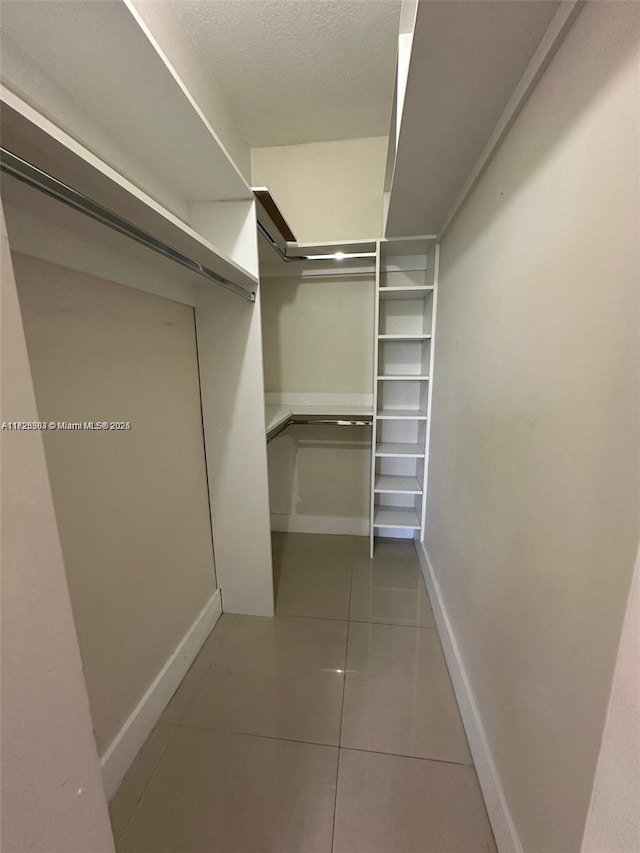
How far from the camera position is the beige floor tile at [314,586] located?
6.31 ft

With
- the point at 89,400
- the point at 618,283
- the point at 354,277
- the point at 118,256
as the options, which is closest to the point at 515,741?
the point at 618,283

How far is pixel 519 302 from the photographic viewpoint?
0.95 metres

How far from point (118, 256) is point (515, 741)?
185cm

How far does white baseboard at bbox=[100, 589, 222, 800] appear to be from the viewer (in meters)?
1.11

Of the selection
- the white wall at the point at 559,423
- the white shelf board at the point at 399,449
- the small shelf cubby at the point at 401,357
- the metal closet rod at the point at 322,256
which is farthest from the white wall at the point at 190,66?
the white shelf board at the point at 399,449

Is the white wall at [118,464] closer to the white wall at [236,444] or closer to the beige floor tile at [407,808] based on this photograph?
the white wall at [236,444]

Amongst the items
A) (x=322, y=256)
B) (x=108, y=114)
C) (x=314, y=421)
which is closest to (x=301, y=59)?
(x=322, y=256)

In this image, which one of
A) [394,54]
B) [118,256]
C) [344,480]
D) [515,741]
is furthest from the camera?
[344,480]

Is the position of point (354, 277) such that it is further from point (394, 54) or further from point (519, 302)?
point (519, 302)

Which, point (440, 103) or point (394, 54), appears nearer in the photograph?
point (440, 103)

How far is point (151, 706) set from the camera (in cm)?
130

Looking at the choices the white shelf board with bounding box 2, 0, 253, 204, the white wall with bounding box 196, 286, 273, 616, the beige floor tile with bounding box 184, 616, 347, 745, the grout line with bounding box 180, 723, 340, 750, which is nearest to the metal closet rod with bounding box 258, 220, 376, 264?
the white wall with bounding box 196, 286, 273, 616

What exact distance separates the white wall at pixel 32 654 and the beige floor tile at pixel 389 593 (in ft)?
5.12

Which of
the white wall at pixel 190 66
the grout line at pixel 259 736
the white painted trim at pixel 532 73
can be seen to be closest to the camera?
the white painted trim at pixel 532 73
